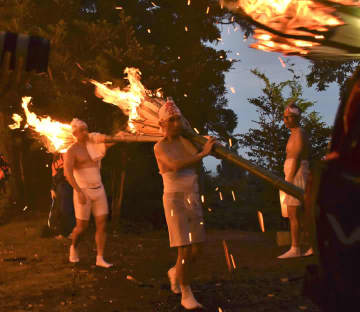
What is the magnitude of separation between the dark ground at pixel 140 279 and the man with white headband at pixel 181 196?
43 centimetres

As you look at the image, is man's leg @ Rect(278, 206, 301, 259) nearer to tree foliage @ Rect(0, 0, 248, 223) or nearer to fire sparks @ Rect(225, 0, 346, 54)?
fire sparks @ Rect(225, 0, 346, 54)

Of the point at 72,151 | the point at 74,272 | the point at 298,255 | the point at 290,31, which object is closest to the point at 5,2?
the point at 72,151

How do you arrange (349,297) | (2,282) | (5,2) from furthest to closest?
(5,2) < (2,282) < (349,297)

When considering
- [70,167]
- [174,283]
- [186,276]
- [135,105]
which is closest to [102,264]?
[70,167]

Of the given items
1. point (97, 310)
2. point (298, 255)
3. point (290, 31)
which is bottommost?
point (298, 255)

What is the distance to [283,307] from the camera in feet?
19.1

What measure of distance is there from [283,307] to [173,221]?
1.48m

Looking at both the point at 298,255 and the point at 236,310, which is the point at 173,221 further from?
the point at 298,255

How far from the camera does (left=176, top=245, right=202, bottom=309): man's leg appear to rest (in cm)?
586

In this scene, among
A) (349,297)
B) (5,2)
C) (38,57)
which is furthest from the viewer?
(5,2)

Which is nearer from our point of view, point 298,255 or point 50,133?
point 298,255

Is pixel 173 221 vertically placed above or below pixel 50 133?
above

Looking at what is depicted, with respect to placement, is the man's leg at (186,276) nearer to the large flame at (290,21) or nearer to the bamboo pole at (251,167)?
the bamboo pole at (251,167)

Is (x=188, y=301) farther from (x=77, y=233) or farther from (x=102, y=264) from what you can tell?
(x=77, y=233)
